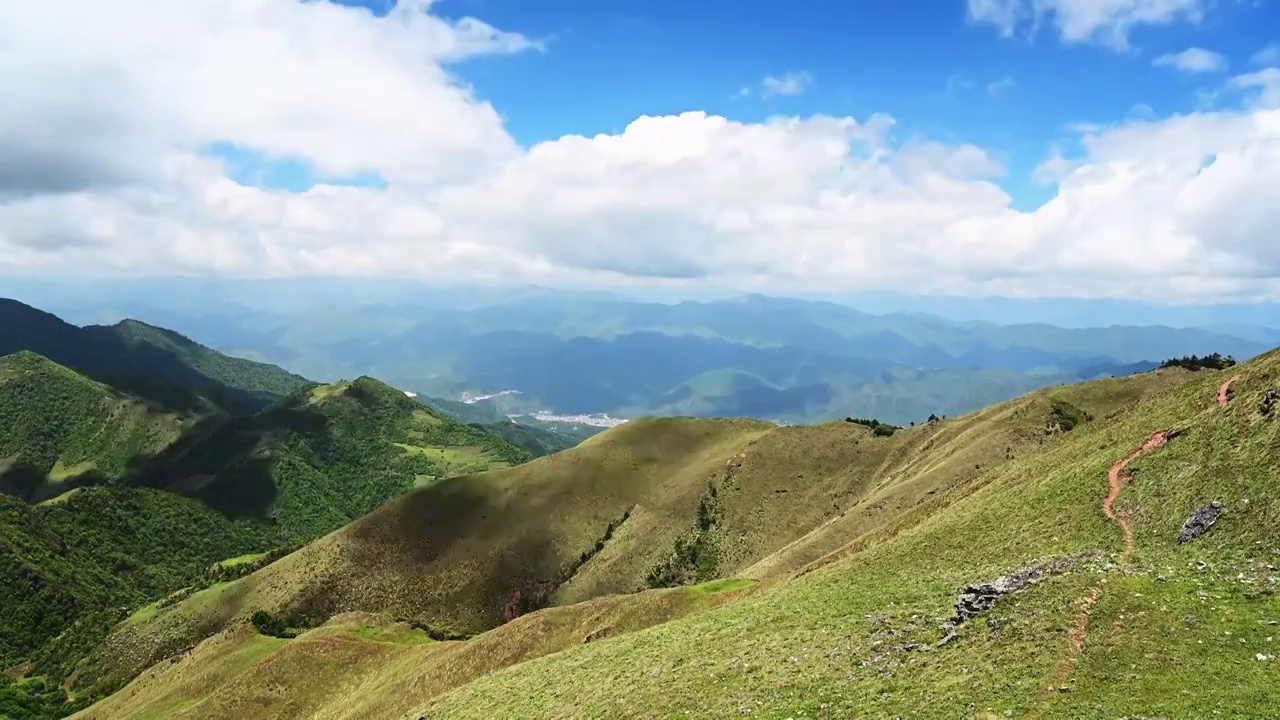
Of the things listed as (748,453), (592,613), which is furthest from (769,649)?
(748,453)

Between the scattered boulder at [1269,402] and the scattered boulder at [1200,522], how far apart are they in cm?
970

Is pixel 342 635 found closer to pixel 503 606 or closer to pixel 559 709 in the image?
pixel 503 606

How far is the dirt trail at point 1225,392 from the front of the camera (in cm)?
4990

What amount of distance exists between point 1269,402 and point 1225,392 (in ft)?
30.4

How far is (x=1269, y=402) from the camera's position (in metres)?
43.4

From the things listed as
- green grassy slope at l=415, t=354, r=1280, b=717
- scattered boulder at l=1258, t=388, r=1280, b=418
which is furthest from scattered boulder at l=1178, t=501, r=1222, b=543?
scattered boulder at l=1258, t=388, r=1280, b=418

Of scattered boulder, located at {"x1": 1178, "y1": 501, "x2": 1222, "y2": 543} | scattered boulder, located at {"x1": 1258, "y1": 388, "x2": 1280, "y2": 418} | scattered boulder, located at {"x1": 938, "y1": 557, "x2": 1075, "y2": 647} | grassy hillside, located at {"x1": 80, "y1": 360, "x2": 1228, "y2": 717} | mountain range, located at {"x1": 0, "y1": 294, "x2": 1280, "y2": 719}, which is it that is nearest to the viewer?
mountain range, located at {"x1": 0, "y1": 294, "x2": 1280, "y2": 719}

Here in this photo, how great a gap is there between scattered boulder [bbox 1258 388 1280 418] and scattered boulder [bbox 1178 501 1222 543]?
31.8ft

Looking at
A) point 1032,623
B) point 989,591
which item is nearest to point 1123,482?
point 989,591

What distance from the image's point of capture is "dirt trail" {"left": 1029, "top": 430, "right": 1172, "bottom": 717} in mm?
25438

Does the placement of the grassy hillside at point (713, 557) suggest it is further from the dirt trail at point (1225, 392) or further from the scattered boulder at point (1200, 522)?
the scattered boulder at point (1200, 522)

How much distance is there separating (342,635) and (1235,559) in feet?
286

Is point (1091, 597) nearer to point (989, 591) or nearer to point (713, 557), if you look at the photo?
point (989, 591)

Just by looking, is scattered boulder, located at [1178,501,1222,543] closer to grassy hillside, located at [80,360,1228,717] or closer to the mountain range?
the mountain range
